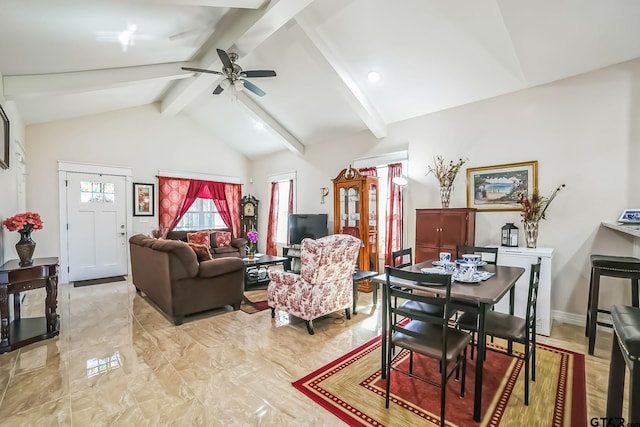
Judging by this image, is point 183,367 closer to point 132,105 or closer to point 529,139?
point 529,139

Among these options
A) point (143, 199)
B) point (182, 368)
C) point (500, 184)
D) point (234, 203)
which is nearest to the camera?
point (182, 368)

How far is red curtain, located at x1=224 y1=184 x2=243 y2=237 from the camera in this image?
7762 millimetres

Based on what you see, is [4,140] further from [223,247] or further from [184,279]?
[223,247]

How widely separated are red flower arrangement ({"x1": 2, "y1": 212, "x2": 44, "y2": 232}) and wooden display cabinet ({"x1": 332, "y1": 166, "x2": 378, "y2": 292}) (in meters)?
4.20

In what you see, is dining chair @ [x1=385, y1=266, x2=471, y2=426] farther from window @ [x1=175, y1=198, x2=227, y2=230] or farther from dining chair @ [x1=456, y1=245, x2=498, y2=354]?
window @ [x1=175, y1=198, x2=227, y2=230]

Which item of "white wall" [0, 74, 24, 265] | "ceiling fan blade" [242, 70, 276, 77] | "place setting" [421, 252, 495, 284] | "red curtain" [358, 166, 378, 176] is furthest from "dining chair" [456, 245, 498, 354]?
"white wall" [0, 74, 24, 265]


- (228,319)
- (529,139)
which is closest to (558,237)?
(529,139)

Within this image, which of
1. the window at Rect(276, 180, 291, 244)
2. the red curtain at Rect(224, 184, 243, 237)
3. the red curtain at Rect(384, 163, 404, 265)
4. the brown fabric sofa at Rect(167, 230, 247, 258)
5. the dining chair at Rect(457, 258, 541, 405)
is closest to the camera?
the dining chair at Rect(457, 258, 541, 405)

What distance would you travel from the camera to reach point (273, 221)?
24.9 feet

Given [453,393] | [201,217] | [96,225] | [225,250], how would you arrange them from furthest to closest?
[201,217] < [225,250] < [96,225] < [453,393]

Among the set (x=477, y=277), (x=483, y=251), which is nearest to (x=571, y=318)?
(x=483, y=251)

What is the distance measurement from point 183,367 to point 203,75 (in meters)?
4.13

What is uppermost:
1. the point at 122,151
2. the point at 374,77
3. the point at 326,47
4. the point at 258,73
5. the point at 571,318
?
the point at 326,47

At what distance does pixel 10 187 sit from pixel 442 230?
19.2 ft
